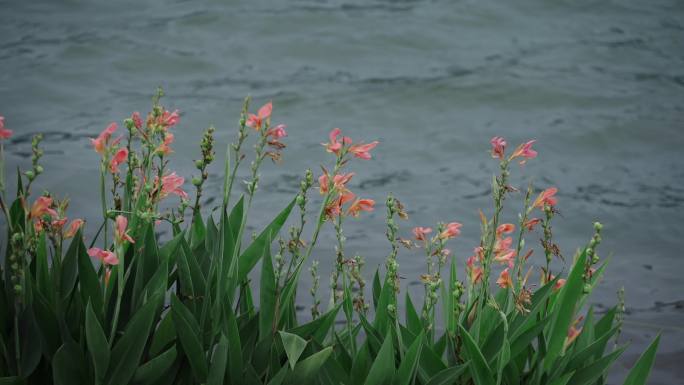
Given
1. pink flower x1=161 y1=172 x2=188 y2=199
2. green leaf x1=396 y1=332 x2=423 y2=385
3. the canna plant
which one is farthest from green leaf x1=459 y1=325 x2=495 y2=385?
pink flower x1=161 y1=172 x2=188 y2=199

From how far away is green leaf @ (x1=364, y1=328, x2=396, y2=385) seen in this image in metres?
1.90

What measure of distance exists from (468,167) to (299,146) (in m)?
1.29

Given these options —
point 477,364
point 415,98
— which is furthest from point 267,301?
point 415,98

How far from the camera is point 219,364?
6.32 feet

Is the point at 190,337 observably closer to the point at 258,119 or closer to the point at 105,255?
the point at 105,255

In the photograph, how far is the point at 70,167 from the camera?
19.5 feet

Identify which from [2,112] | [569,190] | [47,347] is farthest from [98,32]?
[47,347]

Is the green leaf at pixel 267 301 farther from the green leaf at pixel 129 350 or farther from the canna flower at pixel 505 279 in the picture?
the canna flower at pixel 505 279

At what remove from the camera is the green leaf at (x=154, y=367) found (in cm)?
197

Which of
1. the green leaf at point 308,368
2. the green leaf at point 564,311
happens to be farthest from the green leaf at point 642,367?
the green leaf at point 308,368

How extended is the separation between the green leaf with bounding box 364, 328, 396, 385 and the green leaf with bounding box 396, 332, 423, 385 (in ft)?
0.07

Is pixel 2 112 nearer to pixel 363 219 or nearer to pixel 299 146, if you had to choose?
pixel 299 146

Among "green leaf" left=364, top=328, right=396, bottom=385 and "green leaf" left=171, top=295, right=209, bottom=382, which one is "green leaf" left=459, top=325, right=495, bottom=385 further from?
"green leaf" left=171, top=295, right=209, bottom=382

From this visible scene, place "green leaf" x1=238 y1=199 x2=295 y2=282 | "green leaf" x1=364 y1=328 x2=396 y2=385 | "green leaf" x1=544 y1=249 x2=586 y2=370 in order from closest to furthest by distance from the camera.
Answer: "green leaf" x1=364 y1=328 x2=396 y2=385
"green leaf" x1=544 y1=249 x2=586 y2=370
"green leaf" x1=238 y1=199 x2=295 y2=282
